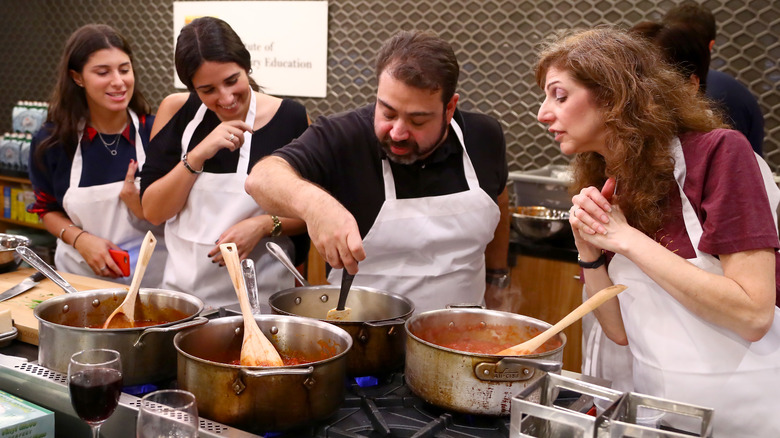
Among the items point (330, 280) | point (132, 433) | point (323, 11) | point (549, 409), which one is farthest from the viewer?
point (323, 11)

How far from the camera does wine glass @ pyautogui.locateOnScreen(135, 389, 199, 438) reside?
1111 millimetres

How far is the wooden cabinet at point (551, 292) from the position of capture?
3221 mm

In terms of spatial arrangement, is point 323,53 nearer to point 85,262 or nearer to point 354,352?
point 85,262

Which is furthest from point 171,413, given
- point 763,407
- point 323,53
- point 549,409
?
point 323,53

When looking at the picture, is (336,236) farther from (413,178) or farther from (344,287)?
(413,178)

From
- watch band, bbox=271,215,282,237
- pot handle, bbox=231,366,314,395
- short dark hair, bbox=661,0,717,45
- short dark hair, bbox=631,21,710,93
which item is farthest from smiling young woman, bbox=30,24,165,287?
short dark hair, bbox=661,0,717,45

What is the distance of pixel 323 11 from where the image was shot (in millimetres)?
4582

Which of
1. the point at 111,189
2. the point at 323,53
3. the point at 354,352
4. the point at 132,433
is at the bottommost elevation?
the point at 132,433

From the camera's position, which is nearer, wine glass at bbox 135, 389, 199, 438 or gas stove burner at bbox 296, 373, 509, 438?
wine glass at bbox 135, 389, 199, 438

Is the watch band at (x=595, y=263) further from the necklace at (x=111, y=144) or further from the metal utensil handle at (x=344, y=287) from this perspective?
the necklace at (x=111, y=144)

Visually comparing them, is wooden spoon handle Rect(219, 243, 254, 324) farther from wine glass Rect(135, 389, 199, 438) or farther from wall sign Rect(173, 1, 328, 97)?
wall sign Rect(173, 1, 328, 97)

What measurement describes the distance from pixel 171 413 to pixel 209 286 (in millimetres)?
1460

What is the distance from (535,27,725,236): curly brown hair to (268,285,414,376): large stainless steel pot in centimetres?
61

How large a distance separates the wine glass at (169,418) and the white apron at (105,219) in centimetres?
175
